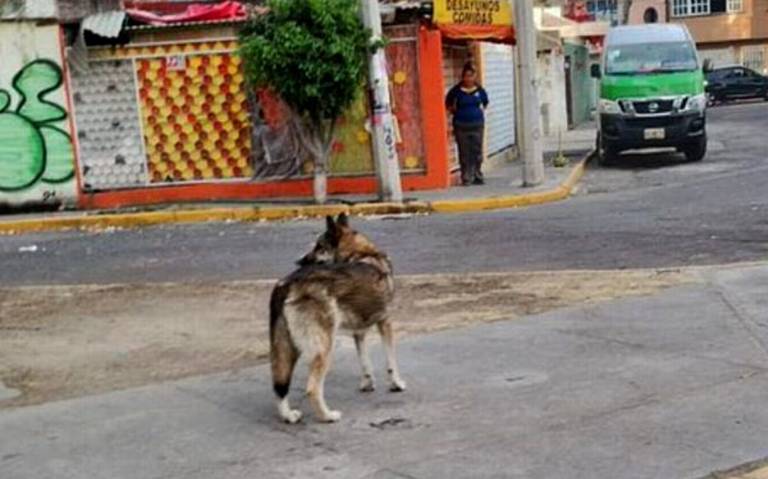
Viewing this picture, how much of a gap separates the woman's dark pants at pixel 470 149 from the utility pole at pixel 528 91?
79 centimetres

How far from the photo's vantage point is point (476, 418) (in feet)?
20.1

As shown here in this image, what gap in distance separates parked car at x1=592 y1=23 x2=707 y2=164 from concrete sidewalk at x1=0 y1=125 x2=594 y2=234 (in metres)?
3.56

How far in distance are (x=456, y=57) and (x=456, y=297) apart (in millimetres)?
Answer: 10537

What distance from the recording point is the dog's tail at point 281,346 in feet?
19.6

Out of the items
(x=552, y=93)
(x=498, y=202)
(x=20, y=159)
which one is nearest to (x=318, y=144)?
(x=498, y=202)

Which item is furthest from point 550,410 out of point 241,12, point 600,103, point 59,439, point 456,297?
point 600,103

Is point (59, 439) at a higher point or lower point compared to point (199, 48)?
lower

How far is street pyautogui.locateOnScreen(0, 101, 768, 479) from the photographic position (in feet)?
18.3

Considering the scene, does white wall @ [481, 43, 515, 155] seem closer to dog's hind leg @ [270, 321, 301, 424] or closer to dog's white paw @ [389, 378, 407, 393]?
dog's white paw @ [389, 378, 407, 393]

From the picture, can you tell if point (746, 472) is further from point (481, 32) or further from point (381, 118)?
point (481, 32)

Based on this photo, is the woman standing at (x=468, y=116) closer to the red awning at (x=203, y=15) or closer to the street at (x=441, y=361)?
the red awning at (x=203, y=15)

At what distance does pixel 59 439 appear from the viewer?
6090mm

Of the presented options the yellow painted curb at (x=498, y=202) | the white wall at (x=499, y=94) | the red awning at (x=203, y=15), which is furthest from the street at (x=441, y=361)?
the white wall at (x=499, y=94)

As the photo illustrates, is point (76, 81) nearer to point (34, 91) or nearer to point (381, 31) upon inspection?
point (34, 91)
